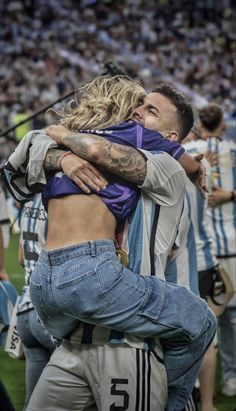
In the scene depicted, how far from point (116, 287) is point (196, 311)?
324 mm

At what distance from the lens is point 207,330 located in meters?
3.19

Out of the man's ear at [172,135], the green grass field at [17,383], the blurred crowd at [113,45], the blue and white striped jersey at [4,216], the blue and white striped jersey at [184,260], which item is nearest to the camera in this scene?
the man's ear at [172,135]

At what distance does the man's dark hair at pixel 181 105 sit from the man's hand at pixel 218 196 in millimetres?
2473

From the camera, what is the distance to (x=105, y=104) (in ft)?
10.8

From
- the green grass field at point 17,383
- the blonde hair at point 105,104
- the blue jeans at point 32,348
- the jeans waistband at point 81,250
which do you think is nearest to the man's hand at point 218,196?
the green grass field at point 17,383

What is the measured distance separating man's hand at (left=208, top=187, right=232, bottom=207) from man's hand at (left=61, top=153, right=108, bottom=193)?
290cm

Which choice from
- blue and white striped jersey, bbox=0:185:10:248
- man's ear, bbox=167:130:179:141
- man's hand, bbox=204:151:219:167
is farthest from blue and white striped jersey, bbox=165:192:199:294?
man's hand, bbox=204:151:219:167

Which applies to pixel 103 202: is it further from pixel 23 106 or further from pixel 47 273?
pixel 23 106

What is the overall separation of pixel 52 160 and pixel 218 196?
292 centimetres

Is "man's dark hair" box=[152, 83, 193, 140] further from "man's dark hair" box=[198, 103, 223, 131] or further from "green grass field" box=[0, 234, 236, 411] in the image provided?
"green grass field" box=[0, 234, 236, 411]

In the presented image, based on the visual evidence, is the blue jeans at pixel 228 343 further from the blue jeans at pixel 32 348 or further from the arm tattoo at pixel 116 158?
the arm tattoo at pixel 116 158

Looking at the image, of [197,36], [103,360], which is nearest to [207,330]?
[103,360]

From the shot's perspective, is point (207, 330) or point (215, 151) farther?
point (215, 151)

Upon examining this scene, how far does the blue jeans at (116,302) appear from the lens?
3010 mm
